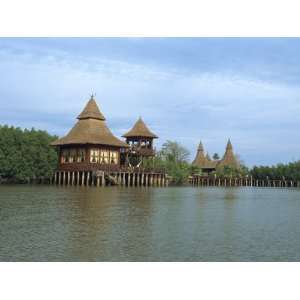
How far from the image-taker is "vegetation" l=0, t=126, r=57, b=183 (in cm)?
5484

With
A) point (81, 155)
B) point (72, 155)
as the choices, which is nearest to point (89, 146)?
point (81, 155)

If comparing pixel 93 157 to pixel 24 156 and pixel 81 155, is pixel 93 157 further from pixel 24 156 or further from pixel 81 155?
pixel 24 156

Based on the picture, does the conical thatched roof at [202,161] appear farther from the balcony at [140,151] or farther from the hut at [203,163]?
the balcony at [140,151]

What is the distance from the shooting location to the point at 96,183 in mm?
52688

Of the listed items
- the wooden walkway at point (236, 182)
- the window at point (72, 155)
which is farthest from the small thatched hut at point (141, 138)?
the wooden walkway at point (236, 182)

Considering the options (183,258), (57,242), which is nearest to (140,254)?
(183,258)

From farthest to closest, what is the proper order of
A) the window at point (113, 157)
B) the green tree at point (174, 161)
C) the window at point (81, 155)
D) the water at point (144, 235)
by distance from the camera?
the green tree at point (174, 161)
the window at point (113, 157)
the window at point (81, 155)
the water at point (144, 235)

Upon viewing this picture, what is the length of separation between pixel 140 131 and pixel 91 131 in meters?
9.60

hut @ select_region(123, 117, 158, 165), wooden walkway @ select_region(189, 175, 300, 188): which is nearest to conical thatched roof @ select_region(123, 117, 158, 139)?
hut @ select_region(123, 117, 158, 165)

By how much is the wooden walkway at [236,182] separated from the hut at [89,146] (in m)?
27.7

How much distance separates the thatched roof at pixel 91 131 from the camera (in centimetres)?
5409

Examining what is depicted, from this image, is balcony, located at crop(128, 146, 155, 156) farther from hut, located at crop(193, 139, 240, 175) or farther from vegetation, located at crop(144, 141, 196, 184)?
hut, located at crop(193, 139, 240, 175)

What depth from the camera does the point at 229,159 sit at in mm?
94062
